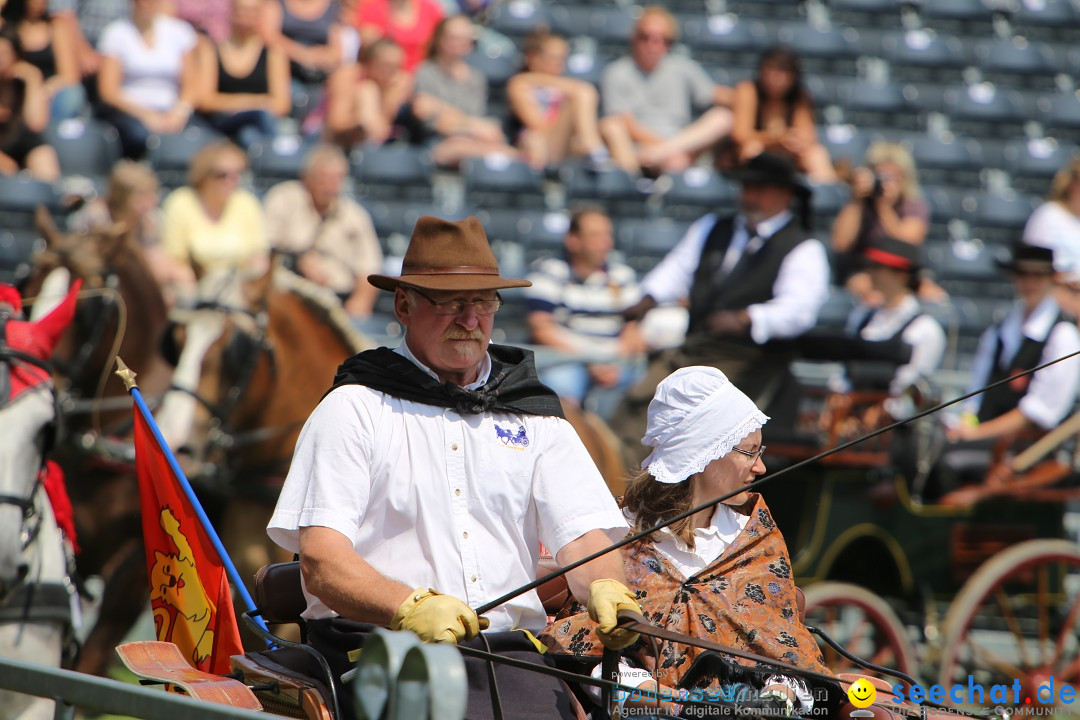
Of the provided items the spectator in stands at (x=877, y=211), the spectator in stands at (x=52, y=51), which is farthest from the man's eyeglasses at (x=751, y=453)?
the spectator in stands at (x=52, y=51)

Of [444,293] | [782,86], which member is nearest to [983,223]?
[782,86]

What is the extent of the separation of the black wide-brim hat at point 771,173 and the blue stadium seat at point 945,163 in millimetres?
4699

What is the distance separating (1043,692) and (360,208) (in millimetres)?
4942

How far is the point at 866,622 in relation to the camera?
664 centimetres

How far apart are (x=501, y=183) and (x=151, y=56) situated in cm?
254

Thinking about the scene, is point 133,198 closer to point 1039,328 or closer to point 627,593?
point 1039,328

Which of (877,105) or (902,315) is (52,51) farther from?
(877,105)

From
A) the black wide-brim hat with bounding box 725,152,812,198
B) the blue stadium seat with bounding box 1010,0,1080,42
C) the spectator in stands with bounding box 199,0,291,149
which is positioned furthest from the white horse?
the blue stadium seat with bounding box 1010,0,1080,42

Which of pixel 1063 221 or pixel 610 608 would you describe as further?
pixel 1063 221

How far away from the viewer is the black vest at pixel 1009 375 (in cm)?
722

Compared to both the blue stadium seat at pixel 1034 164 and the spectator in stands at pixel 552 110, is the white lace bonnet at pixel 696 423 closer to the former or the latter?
the spectator in stands at pixel 552 110

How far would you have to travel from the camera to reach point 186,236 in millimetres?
8562

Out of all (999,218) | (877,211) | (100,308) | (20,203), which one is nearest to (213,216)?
(20,203)

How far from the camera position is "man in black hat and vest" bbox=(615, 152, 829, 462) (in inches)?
274
